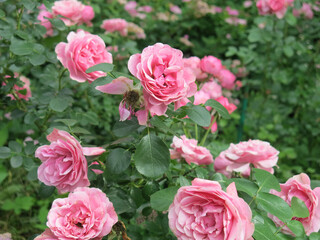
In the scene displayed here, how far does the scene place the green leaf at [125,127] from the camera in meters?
0.79

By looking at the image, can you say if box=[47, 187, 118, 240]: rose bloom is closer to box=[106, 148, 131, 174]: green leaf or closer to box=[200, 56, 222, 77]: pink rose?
box=[106, 148, 131, 174]: green leaf

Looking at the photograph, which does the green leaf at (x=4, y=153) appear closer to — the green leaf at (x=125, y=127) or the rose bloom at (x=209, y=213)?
the green leaf at (x=125, y=127)

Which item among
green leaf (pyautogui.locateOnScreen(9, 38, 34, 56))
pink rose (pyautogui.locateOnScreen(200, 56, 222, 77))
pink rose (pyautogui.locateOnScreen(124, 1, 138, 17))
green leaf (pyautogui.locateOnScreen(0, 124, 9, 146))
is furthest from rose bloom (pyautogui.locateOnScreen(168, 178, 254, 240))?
pink rose (pyautogui.locateOnScreen(124, 1, 138, 17))

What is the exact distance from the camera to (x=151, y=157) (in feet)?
2.47

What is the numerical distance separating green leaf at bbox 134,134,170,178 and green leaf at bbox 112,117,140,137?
0.04m

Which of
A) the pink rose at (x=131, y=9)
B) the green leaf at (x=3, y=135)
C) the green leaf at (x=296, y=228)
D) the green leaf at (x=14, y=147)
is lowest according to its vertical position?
the green leaf at (x=3, y=135)

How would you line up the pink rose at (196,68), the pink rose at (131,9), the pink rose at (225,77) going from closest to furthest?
1. the pink rose at (196,68)
2. the pink rose at (225,77)
3. the pink rose at (131,9)

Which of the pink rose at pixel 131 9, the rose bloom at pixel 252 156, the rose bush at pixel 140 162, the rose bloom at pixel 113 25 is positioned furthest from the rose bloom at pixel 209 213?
the pink rose at pixel 131 9

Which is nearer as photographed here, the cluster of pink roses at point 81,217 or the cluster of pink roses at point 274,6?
the cluster of pink roses at point 81,217

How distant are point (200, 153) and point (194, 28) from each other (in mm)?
2773

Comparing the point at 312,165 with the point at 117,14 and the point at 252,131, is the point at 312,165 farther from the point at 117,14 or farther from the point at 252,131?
the point at 117,14

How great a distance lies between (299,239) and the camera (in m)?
0.75

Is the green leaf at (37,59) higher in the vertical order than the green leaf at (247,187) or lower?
lower

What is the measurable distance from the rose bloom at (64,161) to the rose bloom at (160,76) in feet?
0.59
